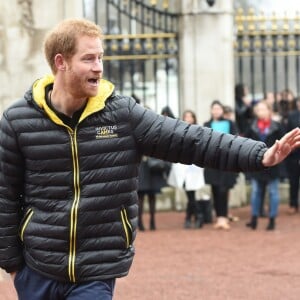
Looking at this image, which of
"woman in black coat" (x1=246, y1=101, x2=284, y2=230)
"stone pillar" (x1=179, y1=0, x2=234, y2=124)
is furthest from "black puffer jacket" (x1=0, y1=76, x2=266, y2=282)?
"stone pillar" (x1=179, y1=0, x2=234, y2=124)

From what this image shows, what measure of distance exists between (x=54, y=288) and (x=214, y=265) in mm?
5772

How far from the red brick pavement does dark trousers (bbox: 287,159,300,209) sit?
658mm

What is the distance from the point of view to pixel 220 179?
43.4 ft

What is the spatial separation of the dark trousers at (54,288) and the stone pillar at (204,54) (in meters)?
10.5

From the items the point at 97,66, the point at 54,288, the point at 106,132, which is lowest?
the point at 54,288

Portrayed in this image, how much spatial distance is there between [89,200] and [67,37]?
2.19 feet

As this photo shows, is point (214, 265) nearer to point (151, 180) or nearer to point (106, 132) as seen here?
point (151, 180)

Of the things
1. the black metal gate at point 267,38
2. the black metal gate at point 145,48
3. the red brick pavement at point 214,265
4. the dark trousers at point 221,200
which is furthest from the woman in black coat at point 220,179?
the black metal gate at point 267,38

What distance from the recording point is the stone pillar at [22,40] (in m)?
9.15

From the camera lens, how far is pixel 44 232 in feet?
14.3

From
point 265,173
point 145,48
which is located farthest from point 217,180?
point 145,48

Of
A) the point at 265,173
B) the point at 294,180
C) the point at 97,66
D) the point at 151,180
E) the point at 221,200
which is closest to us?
the point at 97,66

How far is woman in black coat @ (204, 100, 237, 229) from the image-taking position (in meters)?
13.1

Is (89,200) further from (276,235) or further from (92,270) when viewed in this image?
(276,235)
